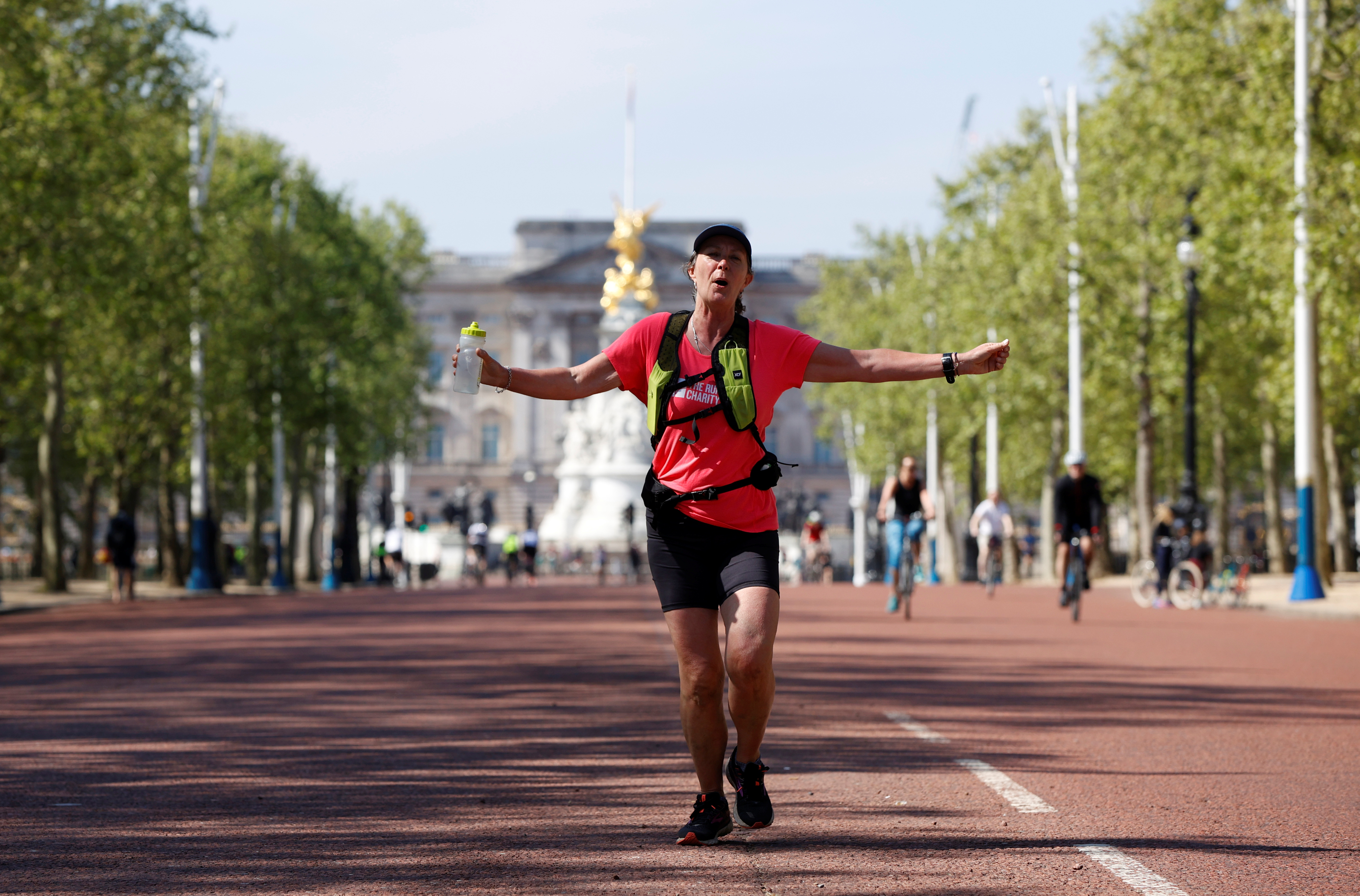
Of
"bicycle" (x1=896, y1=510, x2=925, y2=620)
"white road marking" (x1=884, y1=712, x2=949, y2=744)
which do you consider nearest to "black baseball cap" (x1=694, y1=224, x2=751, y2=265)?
"white road marking" (x1=884, y1=712, x2=949, y2=744)

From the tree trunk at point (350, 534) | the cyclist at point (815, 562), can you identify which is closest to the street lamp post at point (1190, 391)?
the cyclist at point (815, 562)

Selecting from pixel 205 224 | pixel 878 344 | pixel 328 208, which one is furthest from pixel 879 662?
pixel 878 344

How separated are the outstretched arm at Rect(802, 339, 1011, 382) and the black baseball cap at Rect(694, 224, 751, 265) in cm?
42

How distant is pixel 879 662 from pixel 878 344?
52081 mm

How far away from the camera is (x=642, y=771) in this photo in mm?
8430

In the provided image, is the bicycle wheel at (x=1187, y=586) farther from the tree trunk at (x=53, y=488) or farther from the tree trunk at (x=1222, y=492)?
the tree trunk at (x=1222, y=492)

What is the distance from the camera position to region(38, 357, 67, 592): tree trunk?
127 feet

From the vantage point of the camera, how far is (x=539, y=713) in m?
11.3

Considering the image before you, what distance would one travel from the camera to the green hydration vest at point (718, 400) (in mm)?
A: 6199

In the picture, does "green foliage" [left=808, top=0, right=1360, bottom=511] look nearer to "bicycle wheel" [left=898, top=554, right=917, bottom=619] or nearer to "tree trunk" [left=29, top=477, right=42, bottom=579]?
"bicycle wheel" [left=898, top=554, right=917, bottom=619]

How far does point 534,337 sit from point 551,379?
110365mm

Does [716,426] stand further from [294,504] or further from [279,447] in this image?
[294,504]

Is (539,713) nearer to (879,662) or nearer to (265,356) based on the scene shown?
(879,662)

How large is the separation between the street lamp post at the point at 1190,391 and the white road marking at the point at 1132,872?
24.7 m
